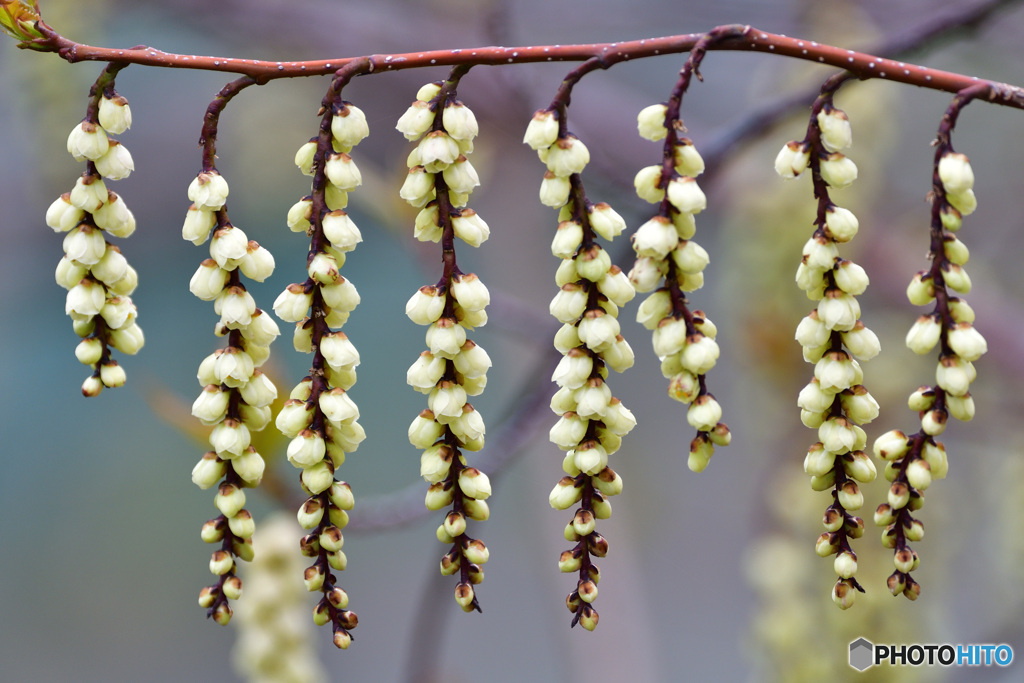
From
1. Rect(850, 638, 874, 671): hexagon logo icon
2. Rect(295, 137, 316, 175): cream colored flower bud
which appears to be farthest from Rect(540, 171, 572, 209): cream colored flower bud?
Rect(850, 638, 874, 671): hexagon logo icon

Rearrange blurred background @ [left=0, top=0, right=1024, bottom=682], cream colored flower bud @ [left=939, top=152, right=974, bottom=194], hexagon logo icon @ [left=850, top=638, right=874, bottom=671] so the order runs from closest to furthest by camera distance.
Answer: cream colored flower bud @ [left=939, top=152, right=974, bottom=194] → hexagon logo icon @ [left=850, top=638, right=874, bottom=671] → blurred background @ [left=0, top=0, right=1024, bottom=682]

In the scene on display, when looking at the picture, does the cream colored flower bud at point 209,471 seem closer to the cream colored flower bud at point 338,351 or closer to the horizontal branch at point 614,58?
the cream colored flower bud at point 338,351

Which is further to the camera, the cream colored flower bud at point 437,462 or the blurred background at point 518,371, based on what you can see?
the blurred background at point 518,371

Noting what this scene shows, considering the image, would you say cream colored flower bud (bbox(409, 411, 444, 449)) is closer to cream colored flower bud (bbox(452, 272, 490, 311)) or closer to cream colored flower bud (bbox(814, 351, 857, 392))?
cream colored flower bud (bbox(452, 272, 490, 311))

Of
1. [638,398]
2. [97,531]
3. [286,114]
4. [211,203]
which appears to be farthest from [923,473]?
[97,531]

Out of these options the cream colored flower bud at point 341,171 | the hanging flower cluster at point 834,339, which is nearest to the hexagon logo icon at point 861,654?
the hanging flower cluster at point 834,339

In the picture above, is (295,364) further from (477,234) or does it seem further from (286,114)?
(477,234)
